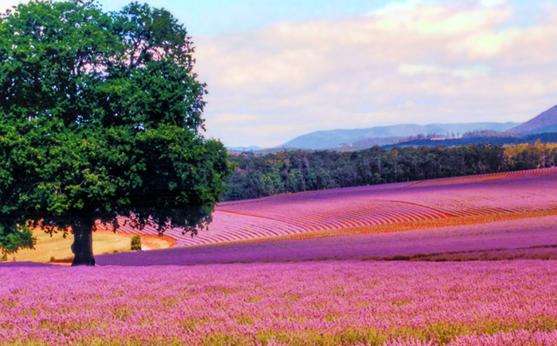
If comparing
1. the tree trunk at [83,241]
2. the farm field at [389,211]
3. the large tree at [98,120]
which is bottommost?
the farm field at [389,211]

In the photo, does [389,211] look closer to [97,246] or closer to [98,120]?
[97,246]

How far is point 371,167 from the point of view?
12612cm

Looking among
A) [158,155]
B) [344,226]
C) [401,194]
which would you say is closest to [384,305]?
[158,155]

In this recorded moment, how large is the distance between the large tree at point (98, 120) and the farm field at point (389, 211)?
73.7 ft

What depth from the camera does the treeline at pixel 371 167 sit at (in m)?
121

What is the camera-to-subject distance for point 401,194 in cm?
7444

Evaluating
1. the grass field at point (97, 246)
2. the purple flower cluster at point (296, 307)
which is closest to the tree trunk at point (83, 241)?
the purple flower cluster at point (296, 307)

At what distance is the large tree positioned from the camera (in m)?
26.2

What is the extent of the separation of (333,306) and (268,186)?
368 ft

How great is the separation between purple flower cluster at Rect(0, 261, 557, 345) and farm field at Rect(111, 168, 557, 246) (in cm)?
3430

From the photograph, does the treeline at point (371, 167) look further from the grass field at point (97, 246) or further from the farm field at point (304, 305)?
the farm field at point (304, 305)

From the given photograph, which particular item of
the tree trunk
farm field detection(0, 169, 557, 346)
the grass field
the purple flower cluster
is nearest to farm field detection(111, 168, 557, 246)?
the grass field

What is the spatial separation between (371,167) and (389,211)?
212ft

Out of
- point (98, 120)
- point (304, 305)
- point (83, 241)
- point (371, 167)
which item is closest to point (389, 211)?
point (83, 241)
